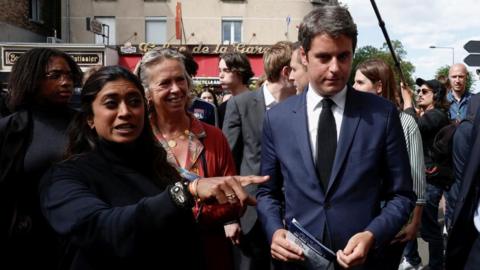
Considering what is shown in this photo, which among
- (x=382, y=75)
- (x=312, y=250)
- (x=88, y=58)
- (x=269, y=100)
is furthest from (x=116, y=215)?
(x=88, y=58)

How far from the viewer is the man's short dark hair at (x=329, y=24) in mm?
2570

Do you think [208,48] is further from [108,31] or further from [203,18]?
[108,31]

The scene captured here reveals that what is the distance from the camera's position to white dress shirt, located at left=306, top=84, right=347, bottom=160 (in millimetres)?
2660

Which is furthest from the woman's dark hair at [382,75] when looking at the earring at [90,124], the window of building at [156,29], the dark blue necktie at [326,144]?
the window of building at [156,29]

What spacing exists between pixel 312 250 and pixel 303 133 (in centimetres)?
55

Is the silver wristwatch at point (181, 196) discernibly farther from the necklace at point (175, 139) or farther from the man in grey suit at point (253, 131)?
the man in grey suit at point (253, 131)

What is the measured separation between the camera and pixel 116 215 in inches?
75.3

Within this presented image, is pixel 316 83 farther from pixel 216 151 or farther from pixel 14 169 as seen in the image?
pixel 14 169

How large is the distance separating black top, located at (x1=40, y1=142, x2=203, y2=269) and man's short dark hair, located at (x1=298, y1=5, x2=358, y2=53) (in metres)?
1.01

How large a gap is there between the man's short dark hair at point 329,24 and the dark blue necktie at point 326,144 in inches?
13.9

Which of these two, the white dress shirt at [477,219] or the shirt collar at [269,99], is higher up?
the shirt collar at [269,99]

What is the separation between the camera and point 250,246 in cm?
364

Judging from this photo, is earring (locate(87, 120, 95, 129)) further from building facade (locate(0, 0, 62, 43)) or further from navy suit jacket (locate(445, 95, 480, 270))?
building facade (locate(0, 0, 62, 43))

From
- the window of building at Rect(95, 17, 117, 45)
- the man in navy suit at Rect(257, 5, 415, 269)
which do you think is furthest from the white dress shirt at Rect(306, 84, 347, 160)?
the window of building at Rect(95, 17, 117, 45)
